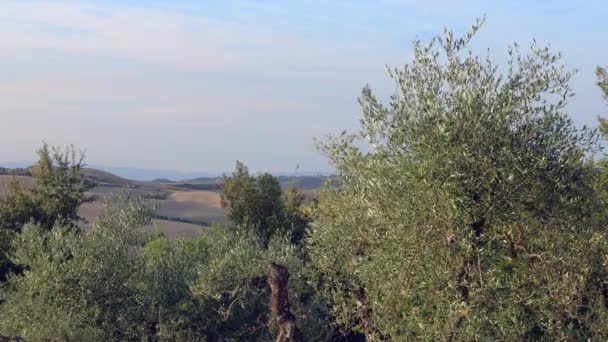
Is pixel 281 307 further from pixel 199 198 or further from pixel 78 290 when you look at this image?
pixel 199 198

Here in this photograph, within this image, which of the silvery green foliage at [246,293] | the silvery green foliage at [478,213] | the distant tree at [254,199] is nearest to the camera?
the silvery green foliage at [478,213]

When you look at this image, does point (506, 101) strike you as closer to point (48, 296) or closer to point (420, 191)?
point (420, 191)

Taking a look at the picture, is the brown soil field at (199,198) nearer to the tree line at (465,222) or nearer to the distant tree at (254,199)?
the distant tree at (254,199)

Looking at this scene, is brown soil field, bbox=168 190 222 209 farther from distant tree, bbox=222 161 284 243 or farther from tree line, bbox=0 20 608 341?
tree line, bbox=0 20 608 341

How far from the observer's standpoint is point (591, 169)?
17.0 metres

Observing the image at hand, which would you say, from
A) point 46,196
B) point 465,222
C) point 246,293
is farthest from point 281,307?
point 46,196

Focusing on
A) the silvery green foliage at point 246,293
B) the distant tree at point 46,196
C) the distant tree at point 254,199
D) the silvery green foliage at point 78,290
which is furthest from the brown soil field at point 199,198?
the silvery green foliage at point 78,290

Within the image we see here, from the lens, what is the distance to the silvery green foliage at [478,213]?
575 inches

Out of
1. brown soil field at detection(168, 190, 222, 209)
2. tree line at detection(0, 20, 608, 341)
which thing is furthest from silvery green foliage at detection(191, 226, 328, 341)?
brown soil field at detection(168, 190, 222, 209)

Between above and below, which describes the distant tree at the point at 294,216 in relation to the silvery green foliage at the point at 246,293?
above

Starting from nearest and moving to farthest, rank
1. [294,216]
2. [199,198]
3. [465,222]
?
[465,222]
[294,216]
[199,198]

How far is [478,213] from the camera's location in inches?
579

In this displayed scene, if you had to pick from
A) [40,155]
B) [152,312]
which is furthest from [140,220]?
[40,155]

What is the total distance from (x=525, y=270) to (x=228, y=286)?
449 inches
